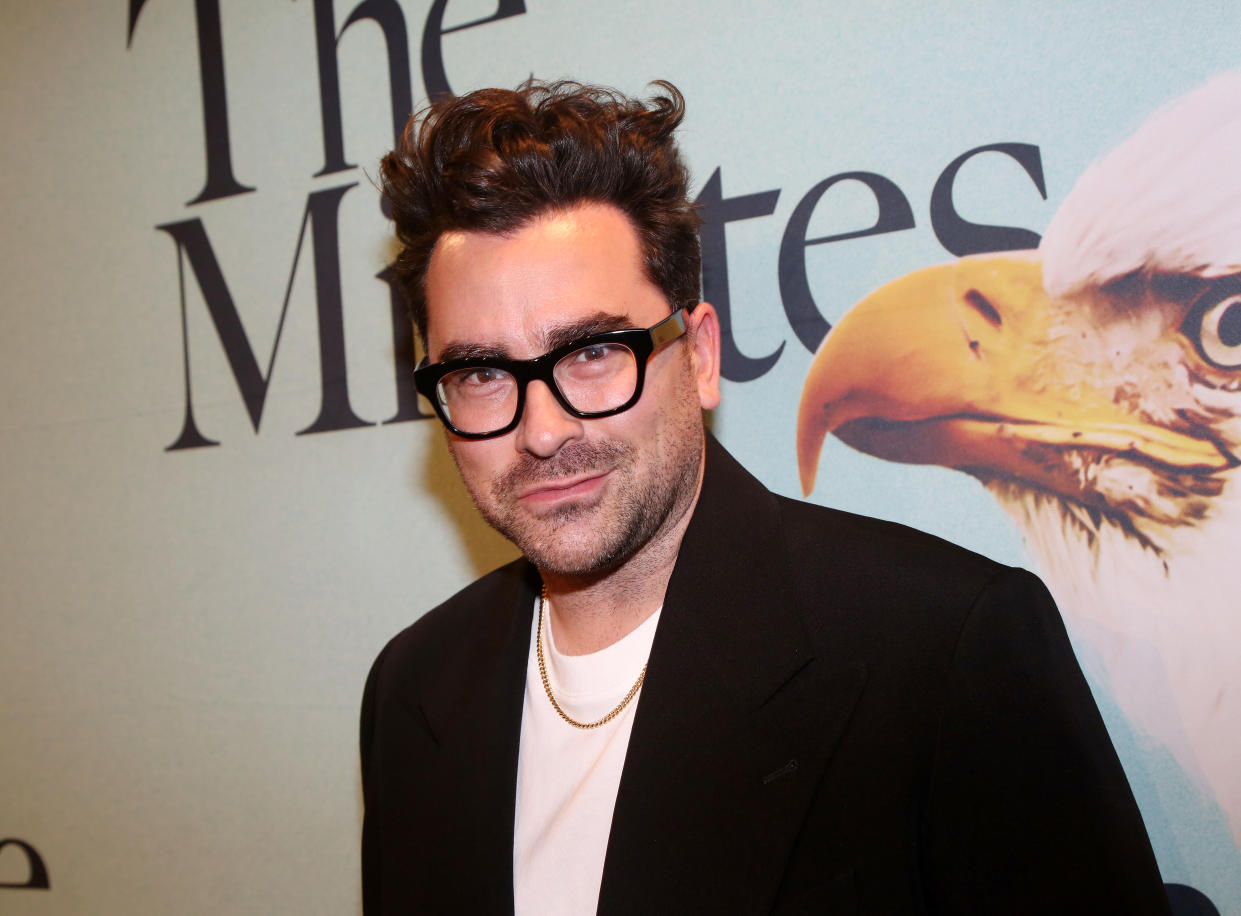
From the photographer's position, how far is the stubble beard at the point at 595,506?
1.20 metres

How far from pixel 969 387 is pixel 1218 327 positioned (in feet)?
1.08

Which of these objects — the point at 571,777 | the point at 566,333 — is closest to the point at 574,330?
the point at 566,333

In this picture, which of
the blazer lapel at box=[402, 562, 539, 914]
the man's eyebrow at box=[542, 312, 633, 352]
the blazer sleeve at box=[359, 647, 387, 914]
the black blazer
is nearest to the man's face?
→ the man's eyebrow at box=[542, 312, 633, 352]

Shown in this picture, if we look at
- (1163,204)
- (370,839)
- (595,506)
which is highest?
(1163,204)

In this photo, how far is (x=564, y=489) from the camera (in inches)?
47.9

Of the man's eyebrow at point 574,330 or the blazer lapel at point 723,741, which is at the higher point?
the man's eyebrow at point 574,330

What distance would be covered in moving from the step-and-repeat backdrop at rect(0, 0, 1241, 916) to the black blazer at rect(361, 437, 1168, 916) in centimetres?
12

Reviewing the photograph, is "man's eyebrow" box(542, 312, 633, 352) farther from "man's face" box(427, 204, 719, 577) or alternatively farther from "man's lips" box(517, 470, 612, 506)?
"man's lips" box(517, 470, 612, 506)

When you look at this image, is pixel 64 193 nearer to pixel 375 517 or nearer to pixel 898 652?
pixel 375 517

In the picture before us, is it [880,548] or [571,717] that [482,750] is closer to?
[571,717]

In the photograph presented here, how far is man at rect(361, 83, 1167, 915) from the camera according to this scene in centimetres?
106

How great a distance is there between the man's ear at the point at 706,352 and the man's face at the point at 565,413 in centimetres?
6

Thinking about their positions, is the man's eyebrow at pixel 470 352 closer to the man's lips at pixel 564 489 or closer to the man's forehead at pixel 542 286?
the man's forehead at pixel 542 286

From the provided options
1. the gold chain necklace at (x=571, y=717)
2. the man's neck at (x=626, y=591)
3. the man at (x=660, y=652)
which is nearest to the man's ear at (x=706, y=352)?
the man at (x=660, y=652)
